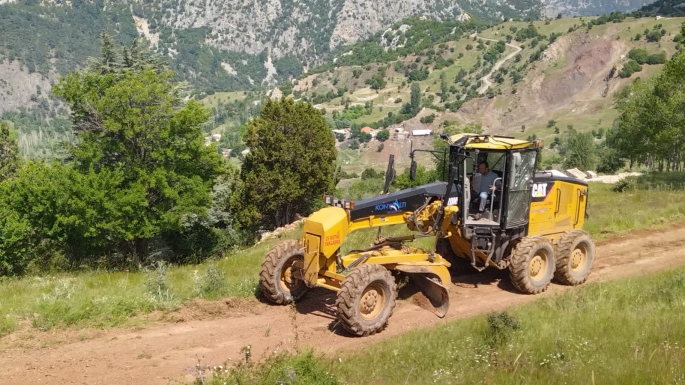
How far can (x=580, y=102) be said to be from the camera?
508ft

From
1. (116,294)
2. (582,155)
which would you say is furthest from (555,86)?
(116,294)

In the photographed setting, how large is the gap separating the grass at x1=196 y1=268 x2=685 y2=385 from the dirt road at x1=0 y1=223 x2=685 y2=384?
99cm

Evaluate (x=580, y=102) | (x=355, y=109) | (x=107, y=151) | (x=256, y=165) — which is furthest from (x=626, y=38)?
(x=107, y=151)

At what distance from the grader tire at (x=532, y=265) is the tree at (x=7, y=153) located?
137ft

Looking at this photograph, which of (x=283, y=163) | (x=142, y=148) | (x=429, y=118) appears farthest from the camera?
(x=429, y=118)

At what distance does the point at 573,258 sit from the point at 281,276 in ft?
22.1

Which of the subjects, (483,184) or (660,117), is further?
(660,117)

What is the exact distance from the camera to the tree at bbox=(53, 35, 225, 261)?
24.6 m

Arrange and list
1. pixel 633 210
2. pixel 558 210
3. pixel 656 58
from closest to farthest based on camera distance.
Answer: pixel 558 210
pixel 633 210
pixel 656 58

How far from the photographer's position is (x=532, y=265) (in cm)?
1177

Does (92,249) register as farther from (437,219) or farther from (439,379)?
(439,379)

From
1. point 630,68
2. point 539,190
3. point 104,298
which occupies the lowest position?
point 104,298

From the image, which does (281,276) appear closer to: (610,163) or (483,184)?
(483,184)

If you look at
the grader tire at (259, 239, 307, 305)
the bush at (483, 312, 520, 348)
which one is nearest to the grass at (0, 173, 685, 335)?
the grader tire at (259, 239, 307, 305)
